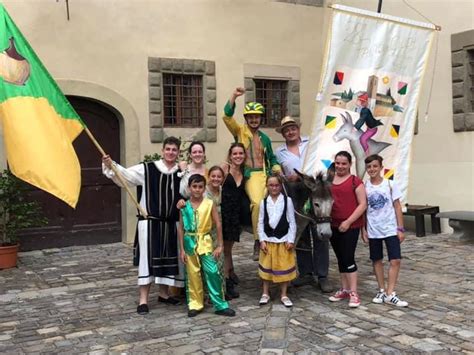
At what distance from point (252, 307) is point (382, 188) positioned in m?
1.65

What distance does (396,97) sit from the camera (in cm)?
581

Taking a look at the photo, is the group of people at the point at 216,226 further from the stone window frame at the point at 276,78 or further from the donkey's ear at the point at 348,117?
the stone window frame at the point at 276,78

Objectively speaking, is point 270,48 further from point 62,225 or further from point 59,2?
point 62,225

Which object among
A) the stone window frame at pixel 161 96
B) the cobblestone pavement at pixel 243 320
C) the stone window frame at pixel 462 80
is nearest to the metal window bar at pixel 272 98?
the stone window frame at pixel 161 96

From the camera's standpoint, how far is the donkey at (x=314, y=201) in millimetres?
5129

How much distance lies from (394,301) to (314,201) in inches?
48.2

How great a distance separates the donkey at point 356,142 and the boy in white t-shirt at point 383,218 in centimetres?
30

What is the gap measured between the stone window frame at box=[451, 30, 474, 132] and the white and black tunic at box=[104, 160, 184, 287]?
5686mm

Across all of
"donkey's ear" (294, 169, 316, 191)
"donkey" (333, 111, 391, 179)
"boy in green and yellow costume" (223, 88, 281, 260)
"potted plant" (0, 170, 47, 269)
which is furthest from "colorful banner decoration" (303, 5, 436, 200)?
"potted plant" (0, 170, 47, 269)

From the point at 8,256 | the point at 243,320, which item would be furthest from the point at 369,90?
the point at 8,256

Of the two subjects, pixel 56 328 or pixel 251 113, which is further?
pixel 251 113

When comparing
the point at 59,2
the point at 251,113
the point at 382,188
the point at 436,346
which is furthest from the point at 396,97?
the point at 59,2

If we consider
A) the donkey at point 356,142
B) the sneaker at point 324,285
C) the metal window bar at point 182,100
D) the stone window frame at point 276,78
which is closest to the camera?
the donkey at point 356,142

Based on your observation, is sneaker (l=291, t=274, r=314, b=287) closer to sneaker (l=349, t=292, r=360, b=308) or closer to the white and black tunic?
sneaker (l=349, t=292, r=360, b=308)
